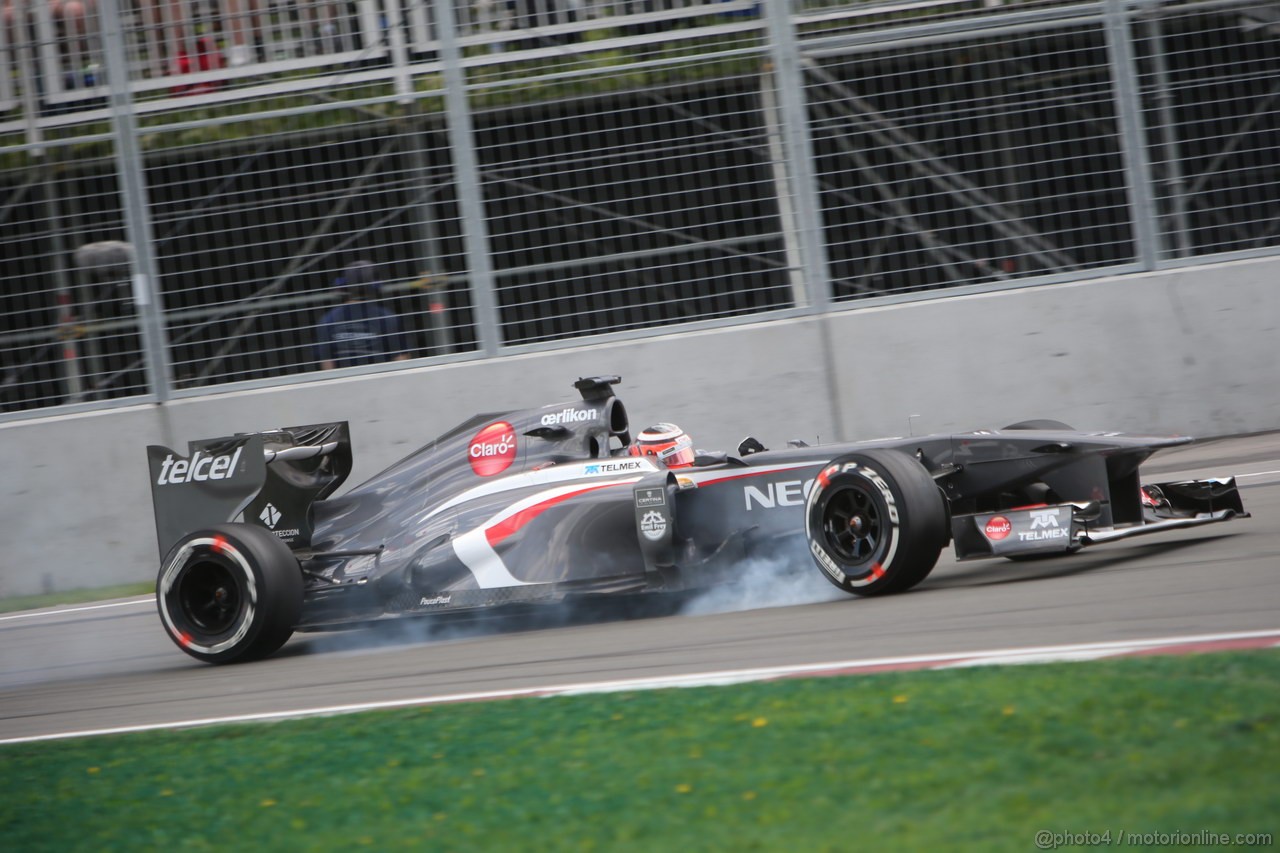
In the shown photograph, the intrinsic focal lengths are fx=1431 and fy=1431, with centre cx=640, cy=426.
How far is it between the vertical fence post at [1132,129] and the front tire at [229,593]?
7.11 metres

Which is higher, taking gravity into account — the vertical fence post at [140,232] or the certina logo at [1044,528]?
the vertical fence post at [140,232]

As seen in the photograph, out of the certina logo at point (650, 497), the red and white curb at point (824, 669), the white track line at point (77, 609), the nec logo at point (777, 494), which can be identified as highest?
the certina logo at point (650, 497)

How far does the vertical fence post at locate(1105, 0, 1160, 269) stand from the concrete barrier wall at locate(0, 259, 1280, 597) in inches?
12.7

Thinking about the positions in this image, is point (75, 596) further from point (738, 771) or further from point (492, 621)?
point (738, 771)

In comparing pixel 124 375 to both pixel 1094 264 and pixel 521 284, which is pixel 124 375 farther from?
pixel 1094 264

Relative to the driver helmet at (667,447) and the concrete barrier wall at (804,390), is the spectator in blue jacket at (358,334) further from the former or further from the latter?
the driver helmet at (667,447)

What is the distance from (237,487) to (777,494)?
9.98ft

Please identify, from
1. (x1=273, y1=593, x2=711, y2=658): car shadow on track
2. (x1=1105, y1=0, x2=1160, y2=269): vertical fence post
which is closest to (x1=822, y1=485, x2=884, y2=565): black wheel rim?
(x1=273, y1=593, x2=711, y2=658): car shadow on track

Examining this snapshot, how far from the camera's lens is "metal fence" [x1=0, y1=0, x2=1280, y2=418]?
10.9 m

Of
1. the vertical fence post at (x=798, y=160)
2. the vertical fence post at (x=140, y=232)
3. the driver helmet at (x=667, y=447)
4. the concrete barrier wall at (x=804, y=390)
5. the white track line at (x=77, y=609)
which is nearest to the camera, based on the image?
the driver helmet at (x=667, y=447)

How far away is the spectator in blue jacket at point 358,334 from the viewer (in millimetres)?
11320

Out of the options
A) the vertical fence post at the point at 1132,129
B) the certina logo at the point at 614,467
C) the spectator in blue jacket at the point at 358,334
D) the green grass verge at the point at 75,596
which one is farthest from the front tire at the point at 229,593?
the vertical fence post at the point at 1132,129

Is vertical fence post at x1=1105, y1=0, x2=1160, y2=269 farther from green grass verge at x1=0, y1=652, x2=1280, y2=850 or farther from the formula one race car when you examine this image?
green grass verge at x1=0, y1=652, x2=1280, y2=850

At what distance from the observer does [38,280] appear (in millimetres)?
11445
